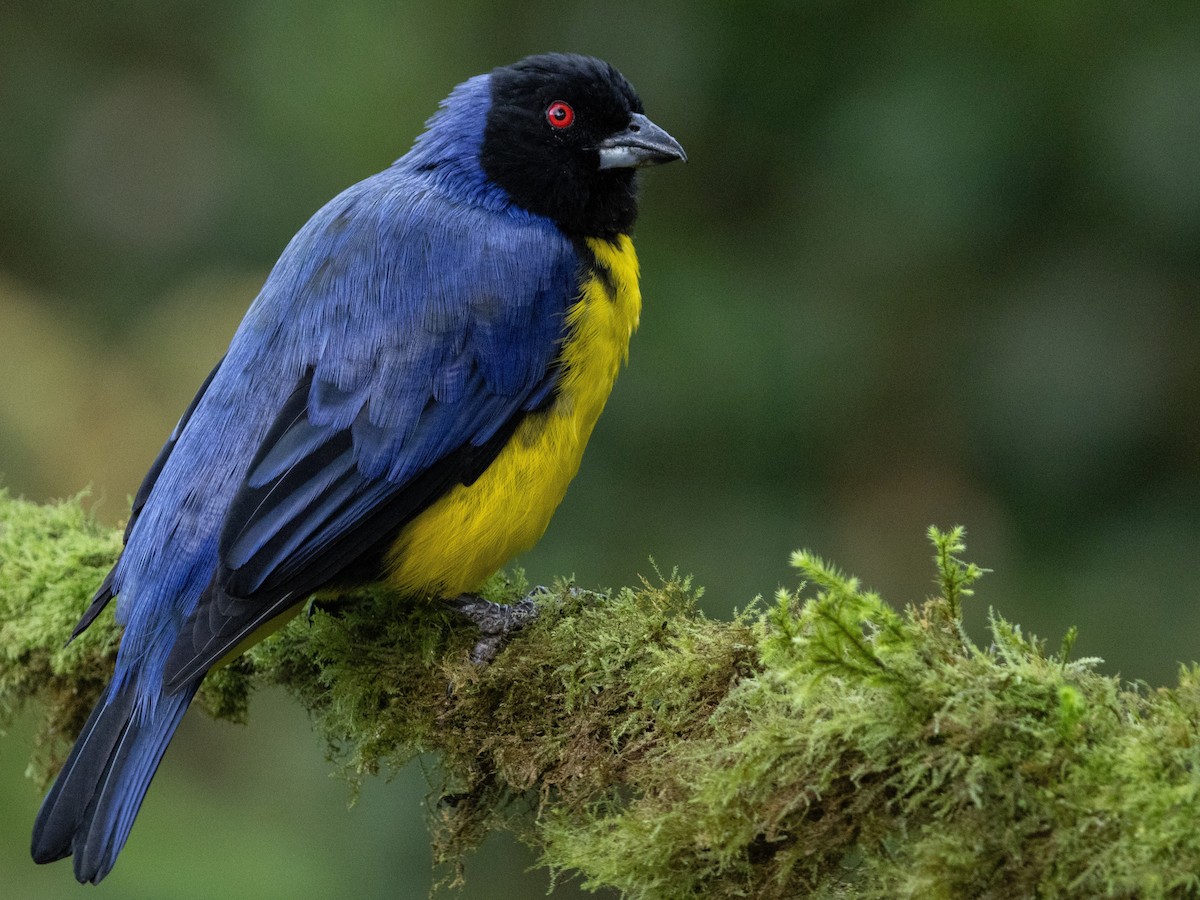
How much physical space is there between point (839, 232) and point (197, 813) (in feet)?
13.0

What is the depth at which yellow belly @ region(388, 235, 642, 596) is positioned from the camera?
3648 mm

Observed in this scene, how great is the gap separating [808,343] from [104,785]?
3941mm

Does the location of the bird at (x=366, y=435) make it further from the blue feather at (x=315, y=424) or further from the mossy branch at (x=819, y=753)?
the mossy branch at (x=819, y=753)

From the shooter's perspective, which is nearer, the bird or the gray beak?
the bird

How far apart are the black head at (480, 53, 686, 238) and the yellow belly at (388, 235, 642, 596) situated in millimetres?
215

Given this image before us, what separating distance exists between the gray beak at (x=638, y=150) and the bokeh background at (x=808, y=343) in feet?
6.05

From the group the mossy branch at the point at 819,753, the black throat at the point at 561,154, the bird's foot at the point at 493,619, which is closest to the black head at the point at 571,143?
the black throat at the point at 561,154

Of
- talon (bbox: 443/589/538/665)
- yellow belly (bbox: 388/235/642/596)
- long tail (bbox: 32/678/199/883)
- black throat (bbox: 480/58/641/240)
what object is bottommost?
long tail (bbox: 32/678/199/883)

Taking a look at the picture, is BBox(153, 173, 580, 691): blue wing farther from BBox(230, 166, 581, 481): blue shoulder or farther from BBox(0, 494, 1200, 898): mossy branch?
BBox(0, 494, 1200, 898): mossy branch

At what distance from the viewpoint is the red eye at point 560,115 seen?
4445 mm

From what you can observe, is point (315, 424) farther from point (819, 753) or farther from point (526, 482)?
point (819, 753)

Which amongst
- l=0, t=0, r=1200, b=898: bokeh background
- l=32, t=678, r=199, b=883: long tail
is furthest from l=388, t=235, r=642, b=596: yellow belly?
l=0, t=0, r=1200, b=898: bokeh background

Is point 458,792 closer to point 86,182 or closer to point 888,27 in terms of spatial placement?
point 888,27

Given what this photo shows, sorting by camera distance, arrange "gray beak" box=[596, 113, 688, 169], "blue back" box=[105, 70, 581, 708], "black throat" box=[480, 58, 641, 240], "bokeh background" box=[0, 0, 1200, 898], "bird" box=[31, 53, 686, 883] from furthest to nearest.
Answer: "bokeh background" box=[0, 0, 1200, 898] → "gray beak" box=[596, 113, 688, 169] → "black throat" box=[480, 58, 641, 240] → "blue back" box=[105, 70, 581, 708] → "bird" box=[31, 53, 686, 883]
